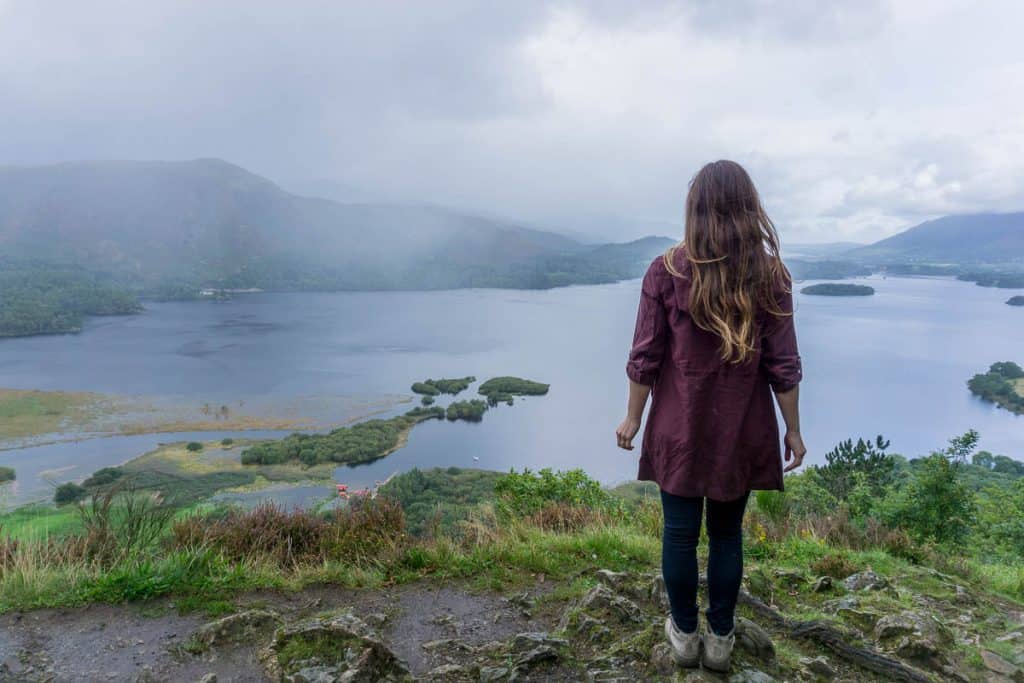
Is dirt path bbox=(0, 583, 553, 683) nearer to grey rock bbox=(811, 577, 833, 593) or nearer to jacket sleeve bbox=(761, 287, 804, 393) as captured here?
grey rock bbox=(811, 577, 833, 593)

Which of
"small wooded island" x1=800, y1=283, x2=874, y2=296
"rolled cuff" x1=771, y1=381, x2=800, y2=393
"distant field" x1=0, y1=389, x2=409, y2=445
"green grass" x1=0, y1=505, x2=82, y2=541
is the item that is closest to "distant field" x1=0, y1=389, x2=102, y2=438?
"distant field" x1=0, y1=389, x2=409, y2=445

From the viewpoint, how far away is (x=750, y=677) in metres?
2.17

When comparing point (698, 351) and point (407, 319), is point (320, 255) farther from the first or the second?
point (698, 351)

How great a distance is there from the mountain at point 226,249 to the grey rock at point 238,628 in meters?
131

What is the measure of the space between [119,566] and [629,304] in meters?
105

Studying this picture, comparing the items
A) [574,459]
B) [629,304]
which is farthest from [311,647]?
[629,304]

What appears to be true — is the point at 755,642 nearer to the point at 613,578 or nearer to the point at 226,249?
the point at 613,578

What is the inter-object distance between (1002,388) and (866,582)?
65132 mm

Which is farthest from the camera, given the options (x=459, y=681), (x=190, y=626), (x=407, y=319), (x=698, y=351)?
(x=407, y=319)

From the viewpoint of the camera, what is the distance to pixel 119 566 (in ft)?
10.5

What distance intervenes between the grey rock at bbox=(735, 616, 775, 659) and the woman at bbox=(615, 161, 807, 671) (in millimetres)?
442

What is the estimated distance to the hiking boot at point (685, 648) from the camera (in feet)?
7.29

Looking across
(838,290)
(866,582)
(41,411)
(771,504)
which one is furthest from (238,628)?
(838,290)

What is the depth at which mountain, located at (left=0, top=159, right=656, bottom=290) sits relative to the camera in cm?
13712
